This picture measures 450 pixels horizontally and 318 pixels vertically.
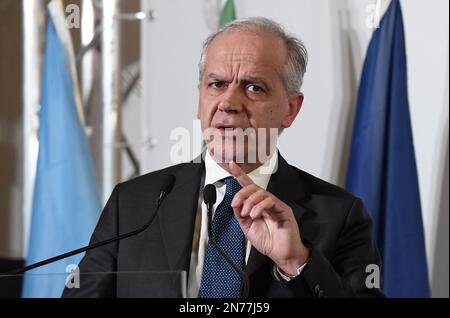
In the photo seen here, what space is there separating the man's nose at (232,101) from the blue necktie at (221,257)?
142 millimetres

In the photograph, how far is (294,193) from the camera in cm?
179

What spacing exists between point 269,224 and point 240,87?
0.39 metres

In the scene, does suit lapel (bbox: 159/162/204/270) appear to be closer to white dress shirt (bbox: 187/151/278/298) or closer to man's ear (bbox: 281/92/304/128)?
white dress shirt (bbox: 187/151/278/298)

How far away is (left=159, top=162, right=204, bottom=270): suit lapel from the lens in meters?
1.68

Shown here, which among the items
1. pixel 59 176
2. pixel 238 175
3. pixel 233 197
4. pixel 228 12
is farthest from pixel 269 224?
pixel 59 176

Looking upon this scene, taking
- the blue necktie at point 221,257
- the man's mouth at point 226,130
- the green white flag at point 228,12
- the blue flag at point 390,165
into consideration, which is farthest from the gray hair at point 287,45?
the blue flag at point 390,165

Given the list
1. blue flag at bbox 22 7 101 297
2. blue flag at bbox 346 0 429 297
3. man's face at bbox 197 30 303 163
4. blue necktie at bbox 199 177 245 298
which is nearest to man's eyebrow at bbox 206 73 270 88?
man's face at bbox 197 30 303 163

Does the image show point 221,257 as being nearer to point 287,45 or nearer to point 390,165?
point 287,45

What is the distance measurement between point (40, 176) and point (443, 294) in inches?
56.7

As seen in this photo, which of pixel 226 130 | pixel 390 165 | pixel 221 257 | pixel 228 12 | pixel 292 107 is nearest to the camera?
pixel 221 257

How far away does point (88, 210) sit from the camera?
9.52ft

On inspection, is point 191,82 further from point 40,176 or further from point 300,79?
point 40,176

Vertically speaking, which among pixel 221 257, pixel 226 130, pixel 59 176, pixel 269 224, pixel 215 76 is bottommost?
pixel 59 176
